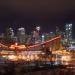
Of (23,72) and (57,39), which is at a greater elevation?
(57,39)

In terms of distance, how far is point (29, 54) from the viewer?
59.1 metres

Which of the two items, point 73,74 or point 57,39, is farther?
point 57,39

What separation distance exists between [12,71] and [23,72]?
1.39 m

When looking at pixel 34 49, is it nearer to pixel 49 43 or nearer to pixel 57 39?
pixel 49 43

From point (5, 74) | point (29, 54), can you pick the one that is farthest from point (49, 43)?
point (5, 74)

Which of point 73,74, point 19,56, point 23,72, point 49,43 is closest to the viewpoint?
point 23,72

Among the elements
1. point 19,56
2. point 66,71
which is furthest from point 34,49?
point 66,71

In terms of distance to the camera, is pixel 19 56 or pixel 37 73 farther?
pixel 19 56

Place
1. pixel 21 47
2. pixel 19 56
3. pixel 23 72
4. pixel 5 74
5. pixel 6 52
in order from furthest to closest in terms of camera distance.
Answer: pixel 21 47 → pixel 6 52 → pixel 19 56 → pixel 23 72 → pixel 5 74

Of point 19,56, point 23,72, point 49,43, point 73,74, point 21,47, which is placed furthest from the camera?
point 49,43

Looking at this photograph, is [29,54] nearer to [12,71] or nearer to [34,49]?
[34,49]

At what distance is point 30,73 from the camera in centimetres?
2850

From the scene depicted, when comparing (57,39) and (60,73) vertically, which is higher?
(57,39)

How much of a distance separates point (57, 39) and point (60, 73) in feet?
147
